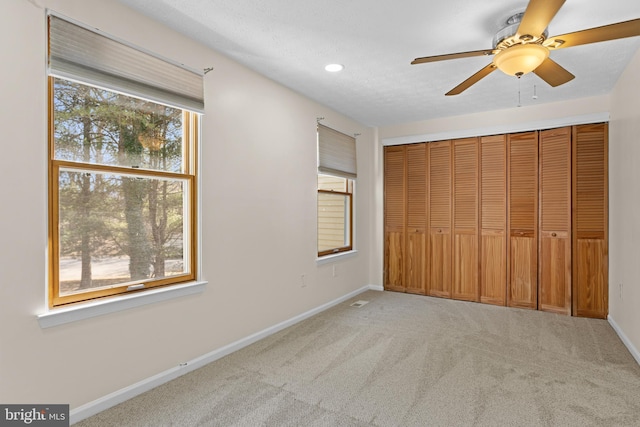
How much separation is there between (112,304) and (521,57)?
9.66 feet

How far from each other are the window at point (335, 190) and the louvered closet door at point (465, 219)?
1.42 metres

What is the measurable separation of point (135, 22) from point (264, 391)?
2605mm

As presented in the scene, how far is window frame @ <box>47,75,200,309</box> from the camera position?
2.00 m

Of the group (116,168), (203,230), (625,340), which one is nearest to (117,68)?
(116,168)

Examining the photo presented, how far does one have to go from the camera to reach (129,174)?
7.78ft

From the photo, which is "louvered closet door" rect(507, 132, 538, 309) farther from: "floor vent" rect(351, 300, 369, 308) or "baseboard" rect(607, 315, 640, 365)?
"floor vent" rect(351, 300, 369, 308)

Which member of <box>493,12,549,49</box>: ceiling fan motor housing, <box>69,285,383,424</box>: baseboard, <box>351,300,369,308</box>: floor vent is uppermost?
<box>493,12,549,49</box>: ceiling fan motor housing

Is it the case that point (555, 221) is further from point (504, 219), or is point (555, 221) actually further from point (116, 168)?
point (116, 168)

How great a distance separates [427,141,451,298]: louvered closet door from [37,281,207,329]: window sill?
338cm

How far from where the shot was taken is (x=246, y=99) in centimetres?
323

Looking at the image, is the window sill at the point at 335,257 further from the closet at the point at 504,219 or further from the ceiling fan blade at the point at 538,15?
the ceiling fan blade at the point at 538,15

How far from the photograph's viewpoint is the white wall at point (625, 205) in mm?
3001

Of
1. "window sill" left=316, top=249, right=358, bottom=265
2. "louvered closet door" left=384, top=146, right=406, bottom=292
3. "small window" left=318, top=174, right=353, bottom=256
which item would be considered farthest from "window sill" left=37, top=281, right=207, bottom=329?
"louvered closet door" left=384, top=146, right=406, bottom=292

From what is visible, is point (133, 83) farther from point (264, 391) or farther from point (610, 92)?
point (610, 92)
